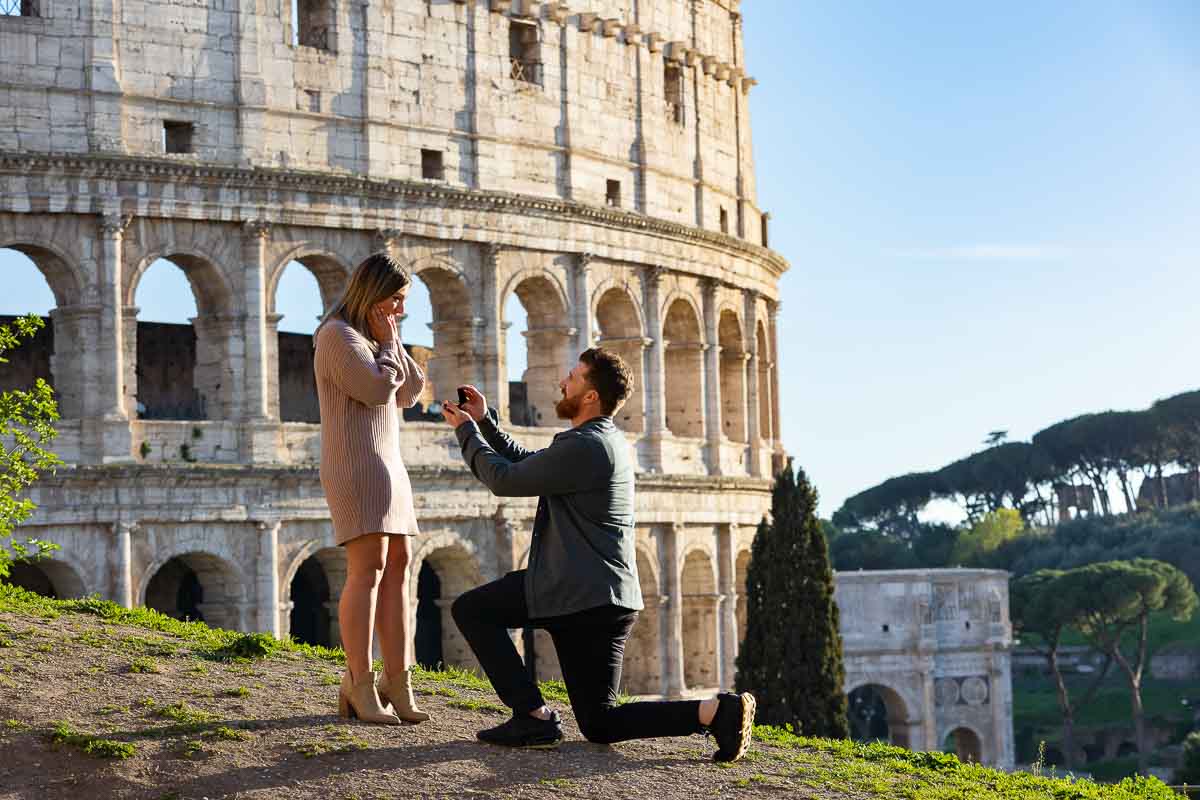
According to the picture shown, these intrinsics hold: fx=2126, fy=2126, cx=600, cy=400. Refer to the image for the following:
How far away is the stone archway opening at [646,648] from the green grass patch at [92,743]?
2741 centimetres

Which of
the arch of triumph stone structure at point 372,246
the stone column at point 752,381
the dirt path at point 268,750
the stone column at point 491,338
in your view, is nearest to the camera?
the dirt path at point 268,750

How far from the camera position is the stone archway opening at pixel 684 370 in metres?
41.4

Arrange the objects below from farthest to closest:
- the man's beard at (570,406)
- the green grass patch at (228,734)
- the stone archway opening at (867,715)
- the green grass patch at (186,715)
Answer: the stone archway opening at (867,715) < the green grass patch at (186,715) < the green grass patch at (228,734) < the man's beard at (570,406)

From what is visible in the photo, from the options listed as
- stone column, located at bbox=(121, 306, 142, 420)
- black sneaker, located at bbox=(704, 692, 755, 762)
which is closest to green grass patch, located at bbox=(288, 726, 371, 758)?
black sneaker, located at bbox=(704, 692, 755, 762)

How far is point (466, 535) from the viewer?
36.0 metres

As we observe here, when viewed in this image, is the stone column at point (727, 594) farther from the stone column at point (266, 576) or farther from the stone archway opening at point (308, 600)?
the stone column at point (266, 576)

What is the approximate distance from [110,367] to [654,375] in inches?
440

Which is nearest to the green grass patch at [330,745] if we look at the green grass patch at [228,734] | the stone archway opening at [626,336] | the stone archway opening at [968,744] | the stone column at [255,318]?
the green grass patch at [228,734]

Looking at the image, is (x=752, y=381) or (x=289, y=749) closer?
(x=289, y=749)

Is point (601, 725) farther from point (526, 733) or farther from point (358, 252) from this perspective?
point (358, 252)

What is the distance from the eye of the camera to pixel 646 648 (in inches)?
1550

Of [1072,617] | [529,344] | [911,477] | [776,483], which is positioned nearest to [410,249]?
[529,344]

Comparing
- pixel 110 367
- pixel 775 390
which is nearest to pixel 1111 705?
pixel 775 390

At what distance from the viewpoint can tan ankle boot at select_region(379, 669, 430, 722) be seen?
482 inches
